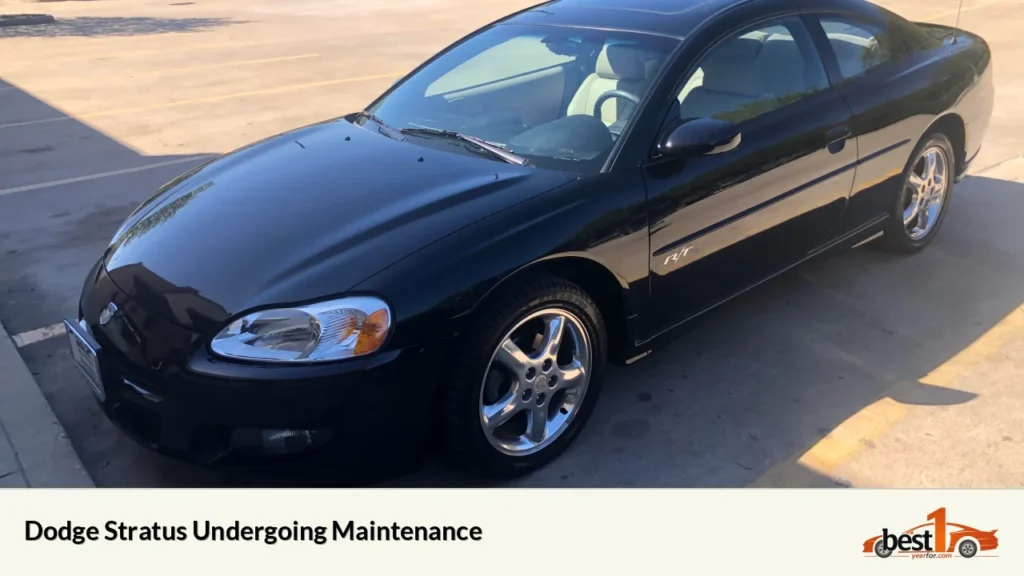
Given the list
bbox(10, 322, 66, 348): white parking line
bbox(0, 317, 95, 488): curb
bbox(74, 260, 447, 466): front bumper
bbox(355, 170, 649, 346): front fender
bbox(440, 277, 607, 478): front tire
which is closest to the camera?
bbox(74, 260, 447, 466): front bumper

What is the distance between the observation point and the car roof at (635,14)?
11.9 feet

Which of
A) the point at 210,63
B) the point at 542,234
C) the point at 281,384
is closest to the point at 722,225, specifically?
the point at 542,234

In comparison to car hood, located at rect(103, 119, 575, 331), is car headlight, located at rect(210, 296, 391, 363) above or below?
below

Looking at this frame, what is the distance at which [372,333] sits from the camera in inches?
102

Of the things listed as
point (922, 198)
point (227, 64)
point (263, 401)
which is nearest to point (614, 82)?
point (263, 401)

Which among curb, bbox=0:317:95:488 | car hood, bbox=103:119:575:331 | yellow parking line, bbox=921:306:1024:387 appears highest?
car hood, bbox=103:119:575:331

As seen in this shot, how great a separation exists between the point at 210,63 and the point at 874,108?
10.8 meters

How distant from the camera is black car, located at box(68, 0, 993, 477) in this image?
2.61 meters

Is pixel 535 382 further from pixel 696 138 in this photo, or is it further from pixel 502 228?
pixel 696 138

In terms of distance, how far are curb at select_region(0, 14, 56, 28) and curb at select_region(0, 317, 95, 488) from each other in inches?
675
